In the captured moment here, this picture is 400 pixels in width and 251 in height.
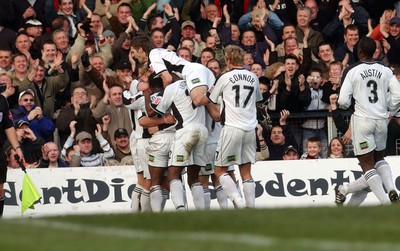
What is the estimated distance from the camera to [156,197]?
62.2ft

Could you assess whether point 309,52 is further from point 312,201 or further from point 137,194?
point 137,194

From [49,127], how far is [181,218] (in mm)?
10423

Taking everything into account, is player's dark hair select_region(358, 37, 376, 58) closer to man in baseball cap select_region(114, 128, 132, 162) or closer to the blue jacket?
man in baseball cap select_region(114, 128, 132, 162)

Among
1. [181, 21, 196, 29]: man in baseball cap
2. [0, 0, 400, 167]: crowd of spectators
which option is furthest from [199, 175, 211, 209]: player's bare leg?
[181, 21, 196, 29]: man in baseball cap

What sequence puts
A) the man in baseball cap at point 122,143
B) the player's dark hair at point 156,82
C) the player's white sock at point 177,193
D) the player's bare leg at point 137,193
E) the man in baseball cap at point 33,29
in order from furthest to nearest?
1. the man in baseball cap at point 33,29
2. the man in baseball cap at point 122,143
3. the player's bare leg at point 137,193
4. the player's dark hair at point 156,82
5. the player's white sock at point 177,193

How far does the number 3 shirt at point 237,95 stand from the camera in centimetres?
1806

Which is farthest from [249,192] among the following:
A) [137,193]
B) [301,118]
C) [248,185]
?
[301,118]

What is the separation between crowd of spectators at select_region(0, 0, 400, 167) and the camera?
2273 cm

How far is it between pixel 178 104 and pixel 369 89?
2476mm

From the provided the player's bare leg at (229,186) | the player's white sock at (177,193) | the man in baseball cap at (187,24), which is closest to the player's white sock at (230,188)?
the player's bare leg at (229,186)

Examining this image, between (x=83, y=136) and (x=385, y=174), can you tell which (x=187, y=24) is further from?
(x=385, y=174)

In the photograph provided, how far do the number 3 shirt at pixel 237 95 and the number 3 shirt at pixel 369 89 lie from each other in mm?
1160

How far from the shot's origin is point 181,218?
41.8 feet

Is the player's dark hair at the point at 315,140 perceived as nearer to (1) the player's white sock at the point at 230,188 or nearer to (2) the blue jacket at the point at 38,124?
(2) the blue jacket at the point at 38,124
